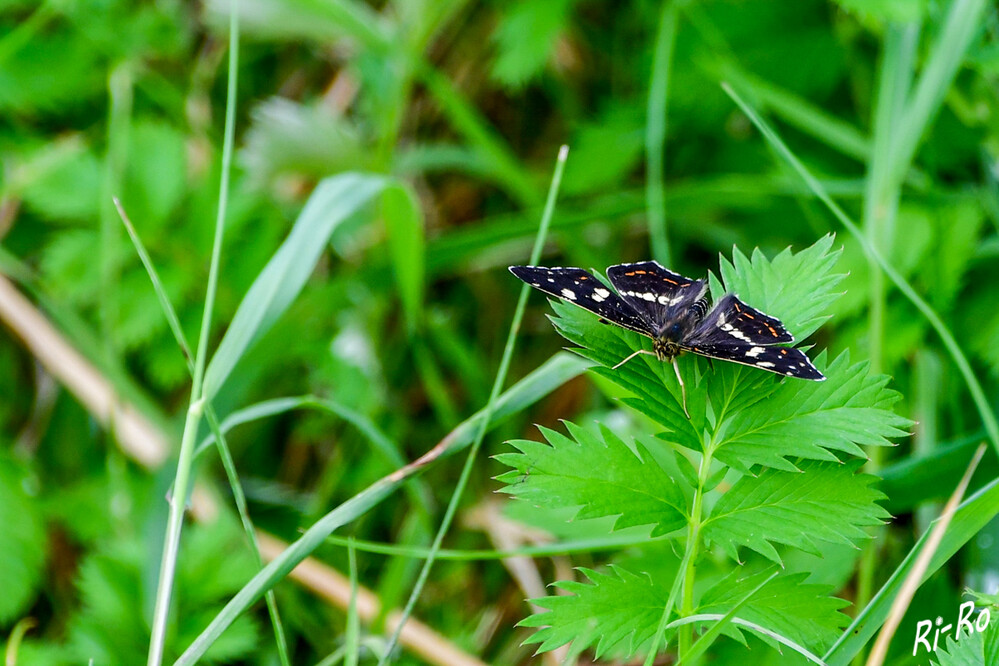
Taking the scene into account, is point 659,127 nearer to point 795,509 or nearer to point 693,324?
point 693,324

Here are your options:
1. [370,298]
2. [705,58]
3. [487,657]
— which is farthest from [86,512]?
[705,58]

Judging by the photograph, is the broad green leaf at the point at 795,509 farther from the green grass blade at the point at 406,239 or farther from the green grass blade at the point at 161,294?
the green grass blade at the point at 406,239

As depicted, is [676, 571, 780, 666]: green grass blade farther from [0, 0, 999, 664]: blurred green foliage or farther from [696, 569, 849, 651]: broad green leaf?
[0, 0, 999, 664]: blurred green foliage

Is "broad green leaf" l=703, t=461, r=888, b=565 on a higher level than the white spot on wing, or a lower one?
lower

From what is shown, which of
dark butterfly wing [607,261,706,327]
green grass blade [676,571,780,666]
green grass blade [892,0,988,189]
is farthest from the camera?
green grass blade [892,0,988,189]

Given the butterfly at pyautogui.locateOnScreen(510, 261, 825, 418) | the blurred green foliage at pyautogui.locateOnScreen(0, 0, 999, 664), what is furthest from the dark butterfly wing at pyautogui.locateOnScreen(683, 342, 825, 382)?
the blurred green foliage at pyautogui.locateOnScreen(0, 0, 999, 664)

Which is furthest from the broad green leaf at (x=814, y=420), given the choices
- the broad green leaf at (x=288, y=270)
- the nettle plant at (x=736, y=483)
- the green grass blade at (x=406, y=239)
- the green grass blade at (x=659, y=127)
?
the green grass blade at (x=406, y=239)

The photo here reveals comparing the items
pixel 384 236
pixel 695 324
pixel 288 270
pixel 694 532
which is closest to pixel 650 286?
pixel 695 324
